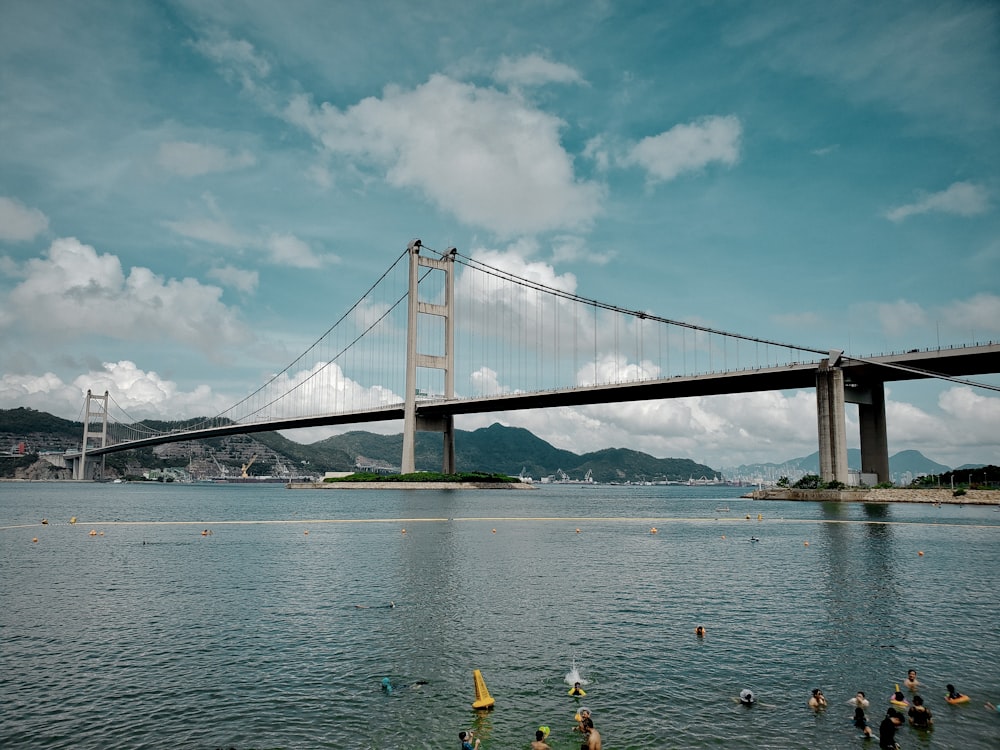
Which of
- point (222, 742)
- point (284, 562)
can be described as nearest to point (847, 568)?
point (284, 562)

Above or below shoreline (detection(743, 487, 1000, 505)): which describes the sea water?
below

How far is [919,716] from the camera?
14203 mm

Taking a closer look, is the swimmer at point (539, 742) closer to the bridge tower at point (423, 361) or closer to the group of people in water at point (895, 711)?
the group of people in water at point (895, 711)

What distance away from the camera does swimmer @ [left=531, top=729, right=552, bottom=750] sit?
12820 millimetres

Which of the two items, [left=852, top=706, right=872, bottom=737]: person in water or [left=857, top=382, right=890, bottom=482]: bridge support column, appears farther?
[left=857, top=382, right=890, bottom=482]: bridge support column

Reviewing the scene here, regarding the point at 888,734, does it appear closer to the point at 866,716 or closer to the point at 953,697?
the point at 866,716

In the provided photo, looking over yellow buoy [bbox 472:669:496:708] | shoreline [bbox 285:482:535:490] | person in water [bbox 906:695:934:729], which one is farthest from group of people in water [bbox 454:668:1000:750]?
shoreline [bbox 285:482:535:490]

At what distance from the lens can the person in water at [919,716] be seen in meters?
14.2

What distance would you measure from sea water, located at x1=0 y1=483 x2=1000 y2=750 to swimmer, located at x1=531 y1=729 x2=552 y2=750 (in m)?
0.43

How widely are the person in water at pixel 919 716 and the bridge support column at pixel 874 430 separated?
82.6 metres

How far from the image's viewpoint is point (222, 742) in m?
13.3

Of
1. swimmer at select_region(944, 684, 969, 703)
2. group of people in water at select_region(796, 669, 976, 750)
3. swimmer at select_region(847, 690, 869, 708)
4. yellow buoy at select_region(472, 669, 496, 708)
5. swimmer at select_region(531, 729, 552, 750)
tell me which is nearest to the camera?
swimmer at select_region(531, 729, 552, 750)

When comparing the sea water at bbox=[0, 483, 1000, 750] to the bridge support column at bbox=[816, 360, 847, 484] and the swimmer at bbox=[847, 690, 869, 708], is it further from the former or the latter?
the bridge support column at bbox=[816, 360, 847, 484]

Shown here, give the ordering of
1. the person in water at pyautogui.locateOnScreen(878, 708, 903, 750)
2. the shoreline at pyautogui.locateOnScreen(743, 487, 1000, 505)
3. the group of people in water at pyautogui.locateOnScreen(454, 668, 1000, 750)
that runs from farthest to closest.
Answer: the shoreline at pyautogui.locateOnScreen(743, 487, 1000, 505) < the person in water at pyautogui.locateOnScreen(878, 708, 903, 750) < the group of people in water at pyautogui.locateOnScreen(454, 668, 1000, 750)
